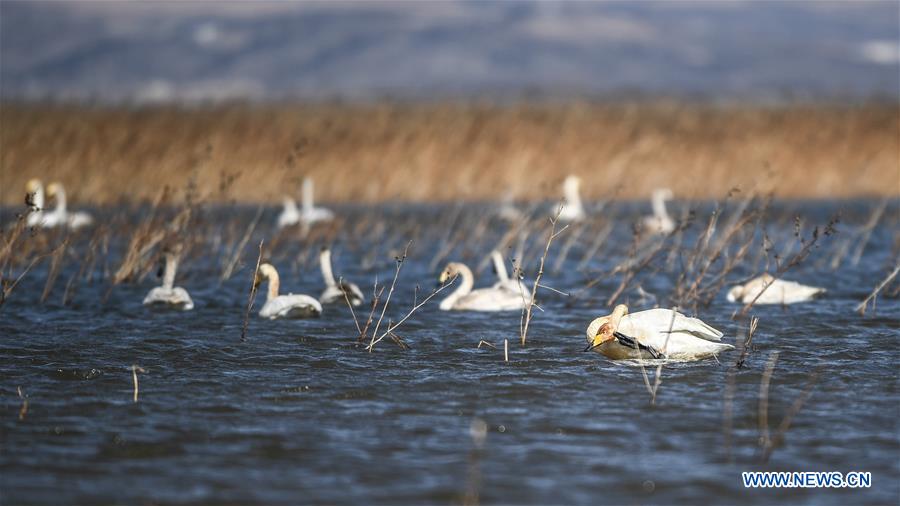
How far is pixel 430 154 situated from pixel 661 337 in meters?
12.3

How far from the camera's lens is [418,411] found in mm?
5949

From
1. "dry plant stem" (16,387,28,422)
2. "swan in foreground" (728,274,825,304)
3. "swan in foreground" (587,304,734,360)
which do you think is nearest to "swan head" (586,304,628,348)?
"swan in foreground" (587,304,734,360)

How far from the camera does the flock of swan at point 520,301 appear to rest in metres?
7.00

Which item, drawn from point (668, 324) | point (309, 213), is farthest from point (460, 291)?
point (309, 213)

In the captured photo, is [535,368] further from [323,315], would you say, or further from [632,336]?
[323,315]

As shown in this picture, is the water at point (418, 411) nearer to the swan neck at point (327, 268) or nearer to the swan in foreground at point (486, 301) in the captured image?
the swan in foreground at point (486, 301)

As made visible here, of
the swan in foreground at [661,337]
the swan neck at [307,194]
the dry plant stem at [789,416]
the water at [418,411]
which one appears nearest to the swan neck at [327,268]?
the water at [418,411]

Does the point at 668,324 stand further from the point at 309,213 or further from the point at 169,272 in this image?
the point at 309,213

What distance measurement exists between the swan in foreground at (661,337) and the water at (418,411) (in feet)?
0.44

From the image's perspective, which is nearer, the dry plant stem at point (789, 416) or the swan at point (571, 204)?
the dry plant stem at point (789, 416)

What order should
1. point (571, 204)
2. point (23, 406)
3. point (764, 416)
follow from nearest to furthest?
point (764, 416) → point (23, 406) → point (571, 204)

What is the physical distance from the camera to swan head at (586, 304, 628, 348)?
728 cm

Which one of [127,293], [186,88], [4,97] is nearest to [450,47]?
[186,88]

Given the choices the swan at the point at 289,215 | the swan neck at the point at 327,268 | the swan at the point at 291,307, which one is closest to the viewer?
the swan at the point at 291,307
